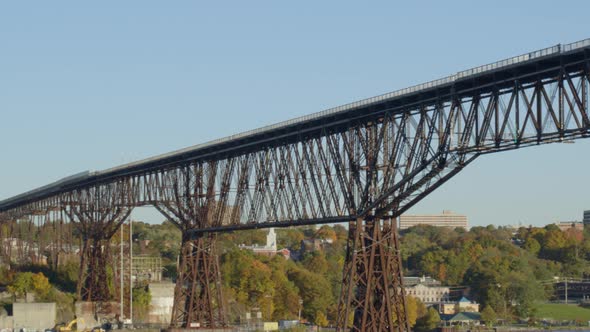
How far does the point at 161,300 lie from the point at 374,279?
72109mm

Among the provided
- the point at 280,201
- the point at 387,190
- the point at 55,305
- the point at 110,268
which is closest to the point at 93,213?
the point at 55,305

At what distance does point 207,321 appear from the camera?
10169cm

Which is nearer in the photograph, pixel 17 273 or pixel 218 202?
pixel 218 202

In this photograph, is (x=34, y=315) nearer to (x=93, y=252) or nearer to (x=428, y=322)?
(x=93, y=252)

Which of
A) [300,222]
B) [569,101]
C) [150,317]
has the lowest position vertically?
[150,317]

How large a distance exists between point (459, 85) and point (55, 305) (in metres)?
75.6

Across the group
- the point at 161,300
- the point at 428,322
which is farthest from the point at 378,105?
the point at 428,322

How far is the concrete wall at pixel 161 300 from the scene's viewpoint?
453 ft

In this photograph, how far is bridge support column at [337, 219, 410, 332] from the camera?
7112 cm

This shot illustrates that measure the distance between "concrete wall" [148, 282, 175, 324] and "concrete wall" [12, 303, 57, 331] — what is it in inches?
620

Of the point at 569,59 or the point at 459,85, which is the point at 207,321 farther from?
the point at 569,59

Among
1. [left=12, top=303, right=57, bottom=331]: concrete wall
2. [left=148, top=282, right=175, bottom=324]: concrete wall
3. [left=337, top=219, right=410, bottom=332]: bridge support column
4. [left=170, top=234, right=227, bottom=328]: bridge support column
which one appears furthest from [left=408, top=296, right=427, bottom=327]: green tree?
[left=337, top=219, right=410, bottom=332]: bridge support column

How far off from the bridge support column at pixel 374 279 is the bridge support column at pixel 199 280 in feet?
99.4

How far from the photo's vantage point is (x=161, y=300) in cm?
13988
